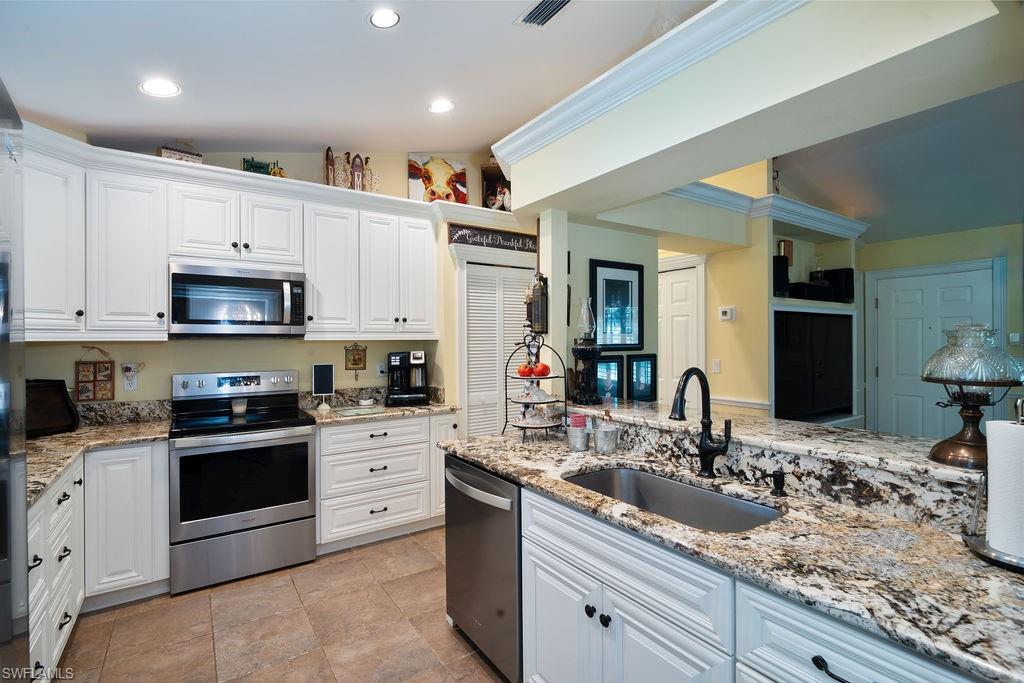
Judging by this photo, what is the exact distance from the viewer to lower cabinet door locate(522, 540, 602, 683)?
1.48 m

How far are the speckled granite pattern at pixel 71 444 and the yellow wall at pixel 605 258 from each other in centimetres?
226

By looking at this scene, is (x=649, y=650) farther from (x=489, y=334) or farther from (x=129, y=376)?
(x=129, y=376)

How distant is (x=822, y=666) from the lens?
0.94m

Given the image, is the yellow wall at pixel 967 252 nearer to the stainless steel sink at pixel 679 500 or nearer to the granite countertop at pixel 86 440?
the stainless steel sink at pixel 679 500

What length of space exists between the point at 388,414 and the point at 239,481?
96 cm

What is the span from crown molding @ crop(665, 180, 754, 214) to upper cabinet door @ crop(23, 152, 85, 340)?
3364 millimetres

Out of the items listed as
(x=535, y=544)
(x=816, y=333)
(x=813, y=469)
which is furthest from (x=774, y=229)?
(x=535, y=544)

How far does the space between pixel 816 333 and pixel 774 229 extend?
0.96 metres

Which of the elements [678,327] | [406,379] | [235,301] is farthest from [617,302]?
[235,301]

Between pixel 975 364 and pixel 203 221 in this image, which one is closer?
pixel 975 364

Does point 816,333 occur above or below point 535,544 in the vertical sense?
above

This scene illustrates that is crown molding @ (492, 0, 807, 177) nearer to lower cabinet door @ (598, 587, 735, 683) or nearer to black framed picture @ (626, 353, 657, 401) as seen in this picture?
black framed picture @ (626, 353, 657, 401)

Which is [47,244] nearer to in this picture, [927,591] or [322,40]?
[322,40]

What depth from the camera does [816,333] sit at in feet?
13.3
